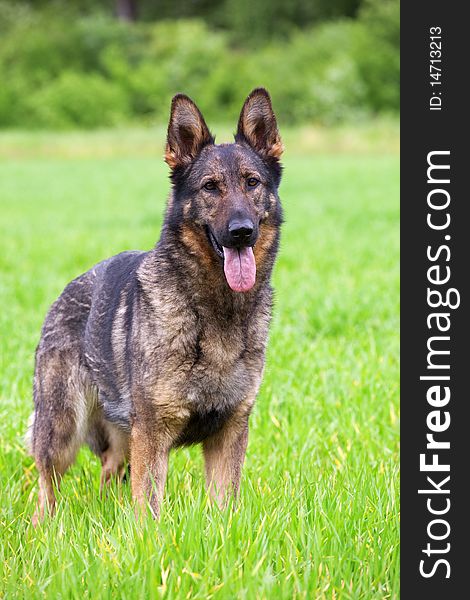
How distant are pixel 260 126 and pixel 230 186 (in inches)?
17.0

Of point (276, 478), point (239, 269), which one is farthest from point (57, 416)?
point (239, 269)

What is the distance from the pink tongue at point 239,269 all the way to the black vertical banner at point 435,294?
0.66 metres

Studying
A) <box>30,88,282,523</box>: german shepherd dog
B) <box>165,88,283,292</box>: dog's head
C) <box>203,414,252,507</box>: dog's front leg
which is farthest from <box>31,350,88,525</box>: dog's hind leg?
<box>165,88,283,292</box>: dog's head

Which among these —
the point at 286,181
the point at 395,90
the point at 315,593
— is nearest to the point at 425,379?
the point at 315,593

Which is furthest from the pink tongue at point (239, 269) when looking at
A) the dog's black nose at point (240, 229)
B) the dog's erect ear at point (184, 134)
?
the dog's erect ear at point (184, 134)

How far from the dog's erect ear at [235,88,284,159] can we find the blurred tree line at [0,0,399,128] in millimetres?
38451

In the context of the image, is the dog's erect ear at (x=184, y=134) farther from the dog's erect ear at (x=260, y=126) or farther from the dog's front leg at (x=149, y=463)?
the dog's front leg at (x=149, y=463)

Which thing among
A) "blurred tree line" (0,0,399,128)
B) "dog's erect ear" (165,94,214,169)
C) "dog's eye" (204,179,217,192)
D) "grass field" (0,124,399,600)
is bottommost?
"grass field" (0,124,399,600)

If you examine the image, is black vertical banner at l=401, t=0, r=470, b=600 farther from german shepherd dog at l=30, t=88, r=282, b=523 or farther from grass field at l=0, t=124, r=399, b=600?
german shepherd dog at l=30, t=88, r=282, b=523

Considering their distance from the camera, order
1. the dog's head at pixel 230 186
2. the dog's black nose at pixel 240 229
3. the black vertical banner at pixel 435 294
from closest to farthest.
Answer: the black vertical banner at pixel 435 294 < the dog's black nose at pixel 240 229 < the dog's head at pixel 230 186

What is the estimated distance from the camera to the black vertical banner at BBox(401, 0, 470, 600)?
10.0 ft

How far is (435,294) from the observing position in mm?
3271

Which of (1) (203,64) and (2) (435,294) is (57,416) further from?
(1) (203,64)

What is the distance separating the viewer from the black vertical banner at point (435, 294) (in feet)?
10.0
